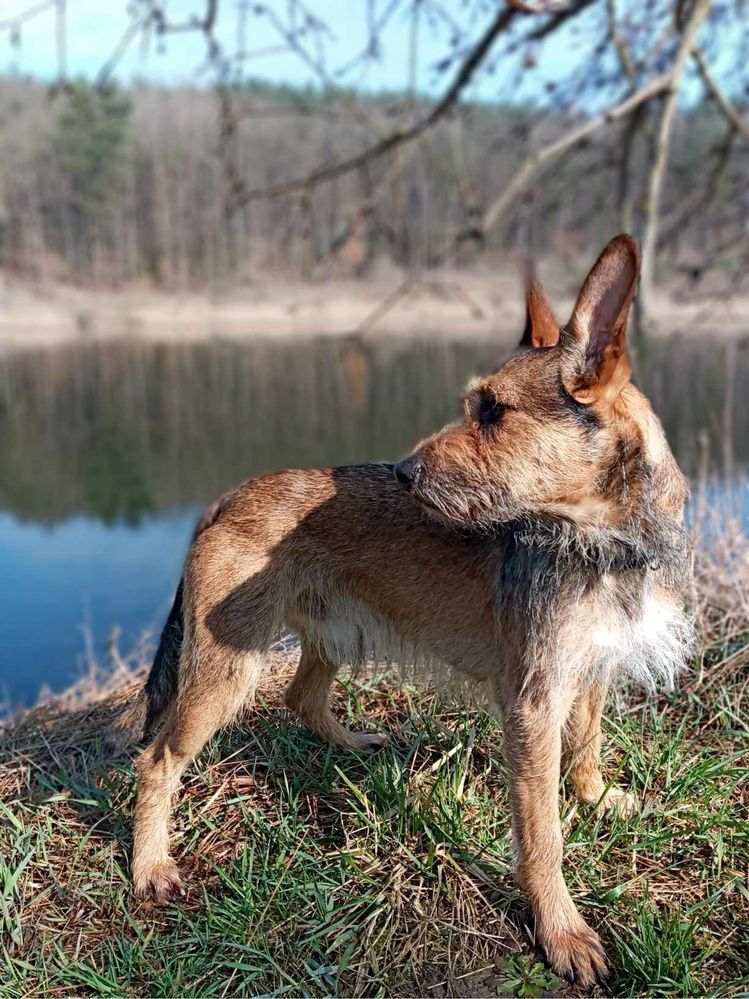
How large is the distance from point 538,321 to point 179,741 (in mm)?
2318

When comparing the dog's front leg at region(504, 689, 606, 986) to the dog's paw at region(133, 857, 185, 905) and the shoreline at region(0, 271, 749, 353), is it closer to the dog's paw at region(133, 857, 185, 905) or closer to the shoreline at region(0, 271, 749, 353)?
the dog's paw at region(133, 857, 185, 905)

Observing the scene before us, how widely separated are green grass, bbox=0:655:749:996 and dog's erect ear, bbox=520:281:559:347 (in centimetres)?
179

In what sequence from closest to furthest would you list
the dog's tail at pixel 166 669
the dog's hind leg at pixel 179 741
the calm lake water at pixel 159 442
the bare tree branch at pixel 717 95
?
the dog's hind leg at pixel 179 741
the dog's tail at pixel 166 669
the bare tree branch at pixel 717 95
the calm lake water at pixel 159 442

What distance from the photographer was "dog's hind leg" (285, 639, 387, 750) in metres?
3.99

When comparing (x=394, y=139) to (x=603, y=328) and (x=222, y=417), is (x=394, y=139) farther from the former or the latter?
(x=222, y=417)

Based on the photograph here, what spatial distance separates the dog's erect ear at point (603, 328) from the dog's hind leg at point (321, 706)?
1.85 m

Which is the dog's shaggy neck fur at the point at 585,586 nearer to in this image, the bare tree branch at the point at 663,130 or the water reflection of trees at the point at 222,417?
the bare tree branch at the point at 663,130

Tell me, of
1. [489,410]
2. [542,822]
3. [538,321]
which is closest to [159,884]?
[542,822]

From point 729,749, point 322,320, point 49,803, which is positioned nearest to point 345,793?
point 49,803

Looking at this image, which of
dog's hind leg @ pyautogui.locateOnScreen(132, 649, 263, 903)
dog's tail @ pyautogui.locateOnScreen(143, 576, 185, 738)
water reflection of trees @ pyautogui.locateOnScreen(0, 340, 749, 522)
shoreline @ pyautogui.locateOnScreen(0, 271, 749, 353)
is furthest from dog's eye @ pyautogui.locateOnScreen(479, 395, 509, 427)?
shoreline @ pyautogui.locateOnScreen(0, 271, 749, 353)

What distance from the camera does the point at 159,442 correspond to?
64.5ft

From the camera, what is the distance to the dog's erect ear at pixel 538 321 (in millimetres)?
3367

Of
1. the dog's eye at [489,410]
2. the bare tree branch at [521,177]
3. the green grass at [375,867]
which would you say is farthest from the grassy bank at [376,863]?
the bare tree branch at [521,177]

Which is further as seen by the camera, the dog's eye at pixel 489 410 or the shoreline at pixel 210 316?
the shoreline at pixel 210 316
